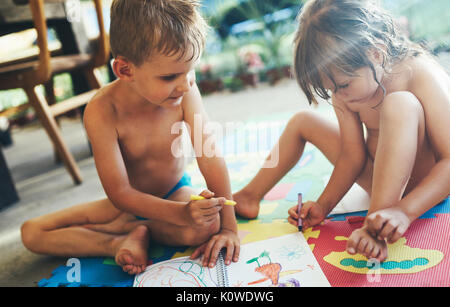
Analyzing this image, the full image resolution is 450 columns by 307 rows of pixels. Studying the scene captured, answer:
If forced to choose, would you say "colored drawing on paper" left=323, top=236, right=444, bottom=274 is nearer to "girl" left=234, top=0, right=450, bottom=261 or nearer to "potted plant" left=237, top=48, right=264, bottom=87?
"girl" left=234, top=0, right=450, bottom=261

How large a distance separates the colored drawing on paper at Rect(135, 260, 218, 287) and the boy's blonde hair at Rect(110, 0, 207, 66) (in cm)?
40

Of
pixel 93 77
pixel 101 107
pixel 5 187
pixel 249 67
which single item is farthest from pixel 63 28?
pixel 249 67

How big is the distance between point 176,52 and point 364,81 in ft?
1.17

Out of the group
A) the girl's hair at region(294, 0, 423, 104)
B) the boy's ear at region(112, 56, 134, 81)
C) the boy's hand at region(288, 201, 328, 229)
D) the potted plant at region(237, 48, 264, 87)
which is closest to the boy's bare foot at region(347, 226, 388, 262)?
the boy's hand at region(288, 201, 328, 229)

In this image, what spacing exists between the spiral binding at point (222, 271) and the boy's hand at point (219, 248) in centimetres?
1

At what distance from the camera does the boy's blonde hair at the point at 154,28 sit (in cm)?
67

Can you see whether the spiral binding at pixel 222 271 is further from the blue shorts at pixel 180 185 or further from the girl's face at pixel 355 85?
the girl's face at pixel 355 85

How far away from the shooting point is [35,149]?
212 centimetres

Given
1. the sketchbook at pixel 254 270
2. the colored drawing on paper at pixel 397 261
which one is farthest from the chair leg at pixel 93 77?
the colored drawing on paper at pixel 397 261
